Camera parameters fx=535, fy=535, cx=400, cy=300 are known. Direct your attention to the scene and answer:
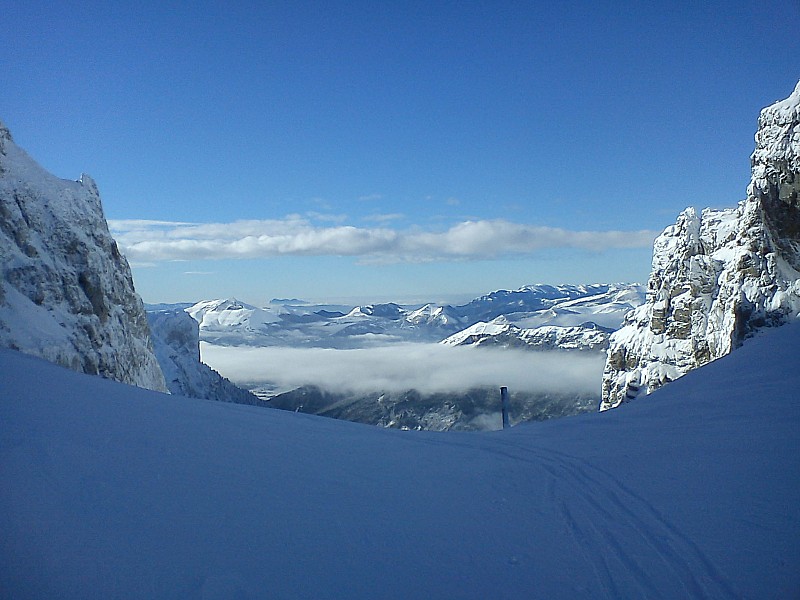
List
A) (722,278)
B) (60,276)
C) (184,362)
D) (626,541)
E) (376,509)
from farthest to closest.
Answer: (184,362) < (722,278) < (60,276) < (376,509) < (626,541)

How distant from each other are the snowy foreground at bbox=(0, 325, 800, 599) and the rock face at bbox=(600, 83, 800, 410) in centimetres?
2172

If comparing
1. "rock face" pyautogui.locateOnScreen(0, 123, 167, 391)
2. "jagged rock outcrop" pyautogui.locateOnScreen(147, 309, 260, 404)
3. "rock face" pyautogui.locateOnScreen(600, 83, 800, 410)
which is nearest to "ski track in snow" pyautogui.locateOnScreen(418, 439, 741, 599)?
"rock face" pyautogui.locateOnScreen(600, 83, 800, 410)

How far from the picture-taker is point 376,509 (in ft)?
19.3

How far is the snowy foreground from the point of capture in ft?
14.4

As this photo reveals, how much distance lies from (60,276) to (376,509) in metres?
41.1

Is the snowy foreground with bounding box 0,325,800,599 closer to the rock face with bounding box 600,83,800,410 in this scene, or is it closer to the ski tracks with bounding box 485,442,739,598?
the ski tracks with bounding box 485,442,739,598

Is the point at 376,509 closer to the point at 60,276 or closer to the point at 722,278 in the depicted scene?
the point at 60,276

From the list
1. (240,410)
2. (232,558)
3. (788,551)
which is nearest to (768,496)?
(788,551)

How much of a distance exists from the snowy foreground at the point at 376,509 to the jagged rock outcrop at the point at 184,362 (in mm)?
89703

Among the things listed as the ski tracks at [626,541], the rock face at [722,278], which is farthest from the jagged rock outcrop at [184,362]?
the ski tracks at [626,541]

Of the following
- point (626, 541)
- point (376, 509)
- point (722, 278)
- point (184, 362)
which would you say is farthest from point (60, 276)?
point (184, 362)

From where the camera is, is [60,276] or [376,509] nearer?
[376,509]

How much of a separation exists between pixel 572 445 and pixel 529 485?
2538 mm

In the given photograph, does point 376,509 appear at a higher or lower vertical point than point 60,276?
lower
